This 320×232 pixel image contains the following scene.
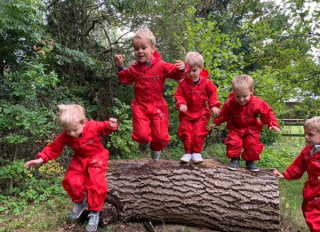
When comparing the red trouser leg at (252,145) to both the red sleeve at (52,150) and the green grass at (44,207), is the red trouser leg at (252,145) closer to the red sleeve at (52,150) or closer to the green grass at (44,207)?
the green grass at (44,207)

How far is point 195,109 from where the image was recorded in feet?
13.9

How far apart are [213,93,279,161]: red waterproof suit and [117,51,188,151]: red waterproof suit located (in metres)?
1.03

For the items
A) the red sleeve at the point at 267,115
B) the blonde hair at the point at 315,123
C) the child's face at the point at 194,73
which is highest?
the child's face at the point at 194,73

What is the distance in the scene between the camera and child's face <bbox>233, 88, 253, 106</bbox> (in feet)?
12.2

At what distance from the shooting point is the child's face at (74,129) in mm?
3167

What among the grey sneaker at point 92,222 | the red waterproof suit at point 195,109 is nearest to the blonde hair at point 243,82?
the red waterproof suit at point 195,109

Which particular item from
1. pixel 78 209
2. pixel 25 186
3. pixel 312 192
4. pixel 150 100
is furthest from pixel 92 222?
pixel 312 192

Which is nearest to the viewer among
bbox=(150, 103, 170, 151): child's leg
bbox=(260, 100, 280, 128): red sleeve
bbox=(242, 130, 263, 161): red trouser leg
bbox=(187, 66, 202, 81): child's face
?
bbox=(260, 100, 280, 128): red sleeve

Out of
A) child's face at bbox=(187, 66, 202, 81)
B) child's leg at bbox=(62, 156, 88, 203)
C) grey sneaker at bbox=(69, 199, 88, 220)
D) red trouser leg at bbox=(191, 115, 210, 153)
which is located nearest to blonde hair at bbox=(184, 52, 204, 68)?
child's face at bbox=(187, 66, 202, 81)

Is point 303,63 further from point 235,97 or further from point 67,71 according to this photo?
point 67,71

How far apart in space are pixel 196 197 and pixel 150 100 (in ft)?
5.40

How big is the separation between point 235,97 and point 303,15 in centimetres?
388

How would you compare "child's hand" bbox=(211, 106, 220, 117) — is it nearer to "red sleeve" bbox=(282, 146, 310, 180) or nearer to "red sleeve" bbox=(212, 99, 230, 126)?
"red sleeve" bbox=(212, 99, 230, 126)

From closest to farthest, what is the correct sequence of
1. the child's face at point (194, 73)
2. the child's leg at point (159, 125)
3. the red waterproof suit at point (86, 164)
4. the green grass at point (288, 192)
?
1. the red waterproof suit at point (86, 164)
2. the child's face at point (194, 73)
3. the child's leg at point (159, 125)
4. the green grass at point (288, 192)
